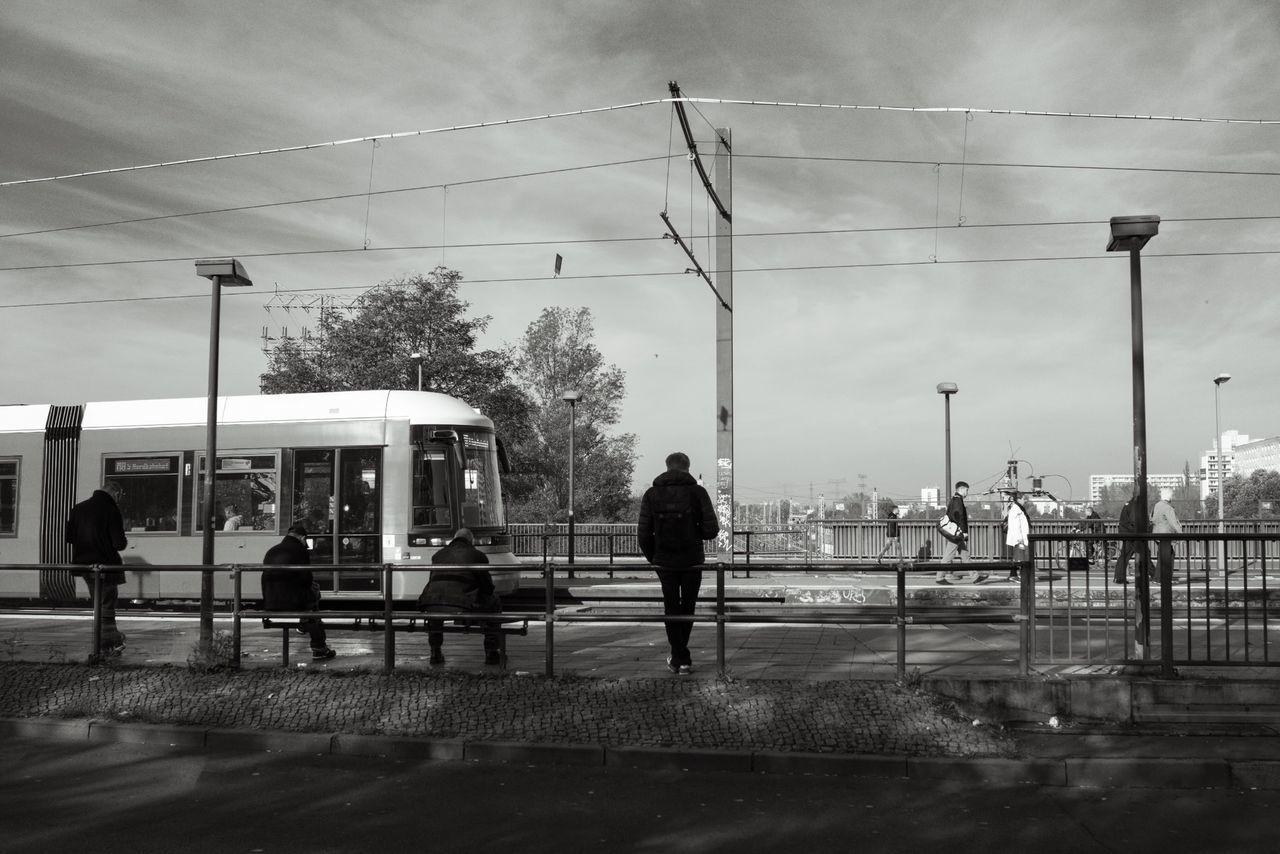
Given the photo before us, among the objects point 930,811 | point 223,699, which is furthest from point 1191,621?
point 223,699

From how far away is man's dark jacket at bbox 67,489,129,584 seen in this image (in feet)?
36.0

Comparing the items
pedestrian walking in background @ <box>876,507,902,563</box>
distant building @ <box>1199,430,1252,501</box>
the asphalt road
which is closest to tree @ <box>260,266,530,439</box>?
pedestrian walking in background @ <box>876,507,902,563</box>

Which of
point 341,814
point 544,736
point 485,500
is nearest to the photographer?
point 341,814

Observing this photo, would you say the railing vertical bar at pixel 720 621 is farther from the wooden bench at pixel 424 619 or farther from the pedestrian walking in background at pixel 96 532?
the pedestrian walking in background at pixel 96 532

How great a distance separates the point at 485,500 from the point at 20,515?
7568mm

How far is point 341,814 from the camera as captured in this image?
6000 millimetres

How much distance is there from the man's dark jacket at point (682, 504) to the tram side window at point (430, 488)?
7.28m

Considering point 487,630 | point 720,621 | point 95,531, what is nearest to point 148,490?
point 95,531

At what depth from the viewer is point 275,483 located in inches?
651

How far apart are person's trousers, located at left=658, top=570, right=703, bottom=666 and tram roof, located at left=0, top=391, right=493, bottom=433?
25.8 feet

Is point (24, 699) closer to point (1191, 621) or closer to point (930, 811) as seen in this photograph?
point (930, 811)

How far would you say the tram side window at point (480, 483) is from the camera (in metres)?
16.4

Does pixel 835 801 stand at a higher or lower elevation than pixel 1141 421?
lower

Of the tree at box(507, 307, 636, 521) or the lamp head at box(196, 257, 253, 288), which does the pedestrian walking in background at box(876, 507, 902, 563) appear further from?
the tree at box(507, 307, 636, 521)
